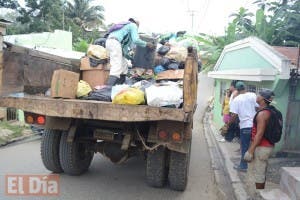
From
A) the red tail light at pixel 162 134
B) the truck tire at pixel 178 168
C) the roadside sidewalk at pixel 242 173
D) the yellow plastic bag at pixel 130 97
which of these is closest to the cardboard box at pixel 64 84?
the yellow plastic bag at pixel 130 97

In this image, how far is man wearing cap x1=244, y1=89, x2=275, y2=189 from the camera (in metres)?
4.45

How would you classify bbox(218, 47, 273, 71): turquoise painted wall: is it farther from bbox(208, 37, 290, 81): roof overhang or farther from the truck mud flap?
the truck mud flap

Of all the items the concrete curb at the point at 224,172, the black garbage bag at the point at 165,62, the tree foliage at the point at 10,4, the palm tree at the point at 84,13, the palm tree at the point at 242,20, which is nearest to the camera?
the concrete curb at the point at 224,172

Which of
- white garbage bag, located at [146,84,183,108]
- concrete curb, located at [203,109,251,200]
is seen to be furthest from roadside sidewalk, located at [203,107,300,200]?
white garbage bag, located at [146,84,183,108]

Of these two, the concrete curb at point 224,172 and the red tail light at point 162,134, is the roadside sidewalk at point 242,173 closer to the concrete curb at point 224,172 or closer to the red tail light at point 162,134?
the concrete curb at point 224,172

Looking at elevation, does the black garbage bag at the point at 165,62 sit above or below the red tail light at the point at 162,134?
above

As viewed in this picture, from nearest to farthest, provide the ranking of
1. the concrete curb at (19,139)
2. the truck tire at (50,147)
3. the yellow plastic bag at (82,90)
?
the yellow plastic bag at (82,90) → the truck tire at (50,147) → the concrete curb at (19,139)

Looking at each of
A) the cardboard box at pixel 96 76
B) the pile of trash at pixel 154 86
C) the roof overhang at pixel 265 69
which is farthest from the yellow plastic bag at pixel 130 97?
the roof overhang at pixel 265 69

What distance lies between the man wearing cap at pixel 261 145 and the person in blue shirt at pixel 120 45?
81.2 inches

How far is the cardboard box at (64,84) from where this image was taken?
420 cm

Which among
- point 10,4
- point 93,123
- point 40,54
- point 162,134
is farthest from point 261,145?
point 10,4

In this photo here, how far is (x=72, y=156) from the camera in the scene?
525 cm

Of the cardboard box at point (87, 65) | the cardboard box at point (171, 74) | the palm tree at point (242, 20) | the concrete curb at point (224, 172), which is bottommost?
the concrete curb at point (224, 172)

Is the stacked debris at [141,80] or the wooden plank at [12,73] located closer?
the stacked debris at [141,80]
